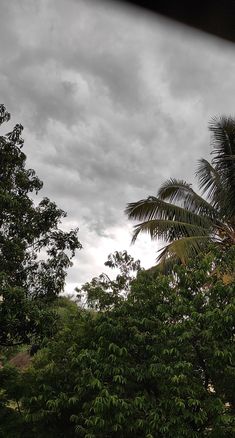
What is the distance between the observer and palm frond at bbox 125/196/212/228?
1360cm

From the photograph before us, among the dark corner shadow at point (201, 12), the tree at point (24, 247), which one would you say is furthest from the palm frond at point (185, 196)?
the dark corner shadow at point (201, 12)

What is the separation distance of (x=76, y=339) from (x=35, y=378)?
1.47 metres

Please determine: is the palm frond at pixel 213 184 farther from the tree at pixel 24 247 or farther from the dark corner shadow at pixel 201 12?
the dark corner shadow at pixel 201 12

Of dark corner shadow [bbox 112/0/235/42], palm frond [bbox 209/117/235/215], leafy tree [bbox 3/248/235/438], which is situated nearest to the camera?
dark corner shadow [bbox 112/0/235/42]

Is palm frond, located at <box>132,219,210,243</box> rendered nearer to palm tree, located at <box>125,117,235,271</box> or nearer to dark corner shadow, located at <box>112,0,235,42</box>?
palm tree, located at <box>125,117,235,271</box>

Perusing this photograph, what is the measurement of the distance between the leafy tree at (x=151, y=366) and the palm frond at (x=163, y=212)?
16.0 ft

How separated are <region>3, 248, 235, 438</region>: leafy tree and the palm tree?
13.2 feet

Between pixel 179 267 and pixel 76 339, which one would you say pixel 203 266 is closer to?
pixel 179 267

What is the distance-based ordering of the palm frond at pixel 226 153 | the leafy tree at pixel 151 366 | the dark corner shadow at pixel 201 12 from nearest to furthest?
the dark corner shadow at pixel 201 12
the leafy tree at pixel 151 366
the palm frond at pixel 226 153

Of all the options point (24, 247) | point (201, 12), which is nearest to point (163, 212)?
point (24, 247)

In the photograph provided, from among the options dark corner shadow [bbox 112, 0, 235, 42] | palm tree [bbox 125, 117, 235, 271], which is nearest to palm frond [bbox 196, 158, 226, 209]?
palm tree [bbox 125, 117, 235, 271]

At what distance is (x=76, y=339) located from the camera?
898 cm

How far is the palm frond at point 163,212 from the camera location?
1360 centimetres

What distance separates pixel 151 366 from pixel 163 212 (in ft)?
23.5
